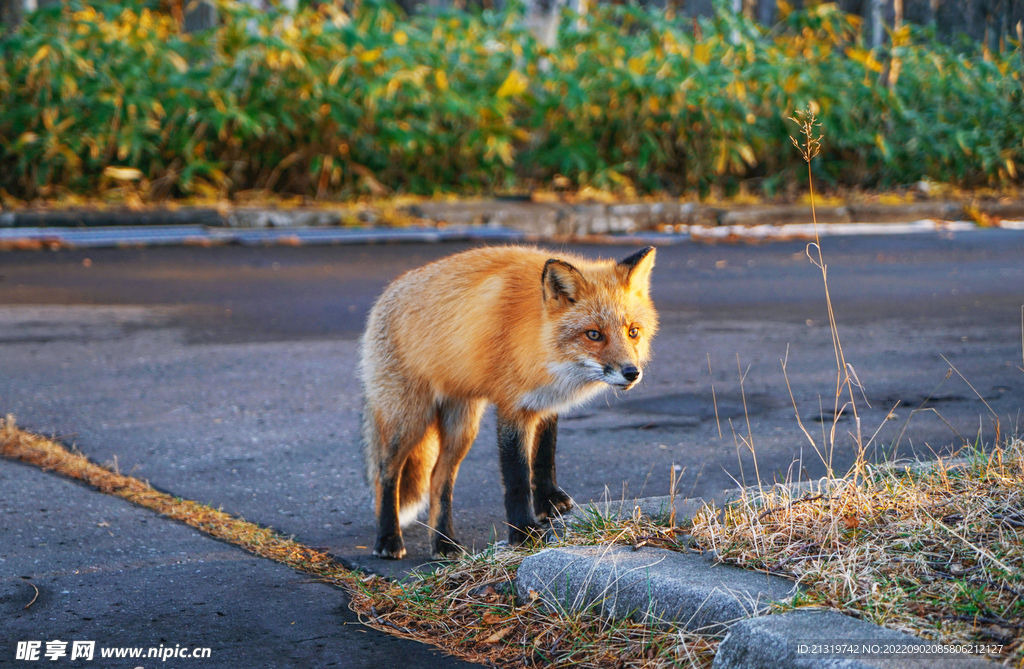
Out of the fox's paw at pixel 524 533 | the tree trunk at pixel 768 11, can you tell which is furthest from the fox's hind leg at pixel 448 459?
the tree trunk at pixel 768 11

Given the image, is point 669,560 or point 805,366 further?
point 805,366

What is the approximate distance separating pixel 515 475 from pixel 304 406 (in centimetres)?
238

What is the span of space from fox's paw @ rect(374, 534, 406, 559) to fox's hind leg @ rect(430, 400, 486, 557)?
125mm

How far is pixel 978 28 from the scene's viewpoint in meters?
11.6

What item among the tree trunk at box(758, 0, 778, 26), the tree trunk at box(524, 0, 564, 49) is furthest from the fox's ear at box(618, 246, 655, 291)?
the tree trunk at box(758, 0, 778, 26)

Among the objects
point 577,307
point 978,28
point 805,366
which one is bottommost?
point 805,366

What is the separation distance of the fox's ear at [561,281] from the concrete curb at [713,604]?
75 cm

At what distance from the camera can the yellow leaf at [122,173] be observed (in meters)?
12.7

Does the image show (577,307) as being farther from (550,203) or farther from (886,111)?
(886,111)

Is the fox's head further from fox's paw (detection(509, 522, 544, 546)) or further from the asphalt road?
the asphalt road

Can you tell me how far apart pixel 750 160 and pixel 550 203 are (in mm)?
3137

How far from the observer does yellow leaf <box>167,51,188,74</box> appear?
13578 mm

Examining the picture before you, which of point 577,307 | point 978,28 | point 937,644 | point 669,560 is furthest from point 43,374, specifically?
point 978,28

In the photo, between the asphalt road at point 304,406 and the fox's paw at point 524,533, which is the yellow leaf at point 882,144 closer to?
the asphalt road at point 304,406
